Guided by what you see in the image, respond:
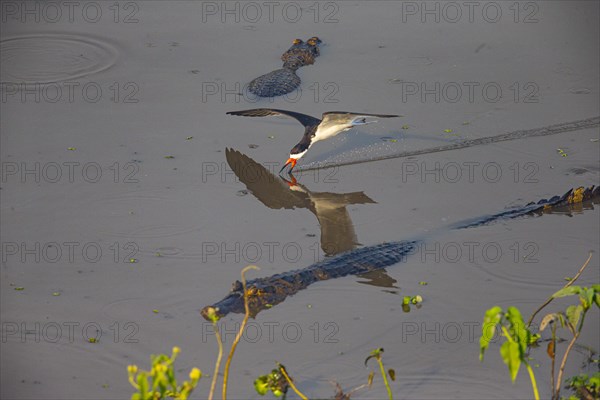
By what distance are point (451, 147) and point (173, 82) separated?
3171 mm

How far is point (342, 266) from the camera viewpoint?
6.66 metres

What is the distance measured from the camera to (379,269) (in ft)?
22.0

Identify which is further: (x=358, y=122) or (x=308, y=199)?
(x=358, y=122)

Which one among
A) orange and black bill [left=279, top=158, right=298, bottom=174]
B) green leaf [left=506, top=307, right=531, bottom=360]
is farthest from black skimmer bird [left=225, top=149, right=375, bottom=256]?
green leaf [left=506, top=307, right=531, bottom=360]

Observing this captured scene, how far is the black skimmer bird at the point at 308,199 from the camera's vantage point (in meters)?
7.27

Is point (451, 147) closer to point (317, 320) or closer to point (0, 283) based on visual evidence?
point (317, 320)

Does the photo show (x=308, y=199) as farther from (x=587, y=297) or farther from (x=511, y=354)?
(x=511, y=354)

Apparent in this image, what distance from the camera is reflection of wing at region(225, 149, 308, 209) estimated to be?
795 cm

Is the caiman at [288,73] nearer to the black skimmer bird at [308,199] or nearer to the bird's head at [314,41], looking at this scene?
the bird's head at [314,41]

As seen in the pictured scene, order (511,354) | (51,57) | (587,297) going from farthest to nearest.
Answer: (51,57), (587,297), (511,354)

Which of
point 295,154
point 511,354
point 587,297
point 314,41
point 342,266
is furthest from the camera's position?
point 314,41

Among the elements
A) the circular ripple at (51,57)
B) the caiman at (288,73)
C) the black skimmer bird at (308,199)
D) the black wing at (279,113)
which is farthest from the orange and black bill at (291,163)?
the circular ripple at (51,57)

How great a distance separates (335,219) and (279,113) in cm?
139

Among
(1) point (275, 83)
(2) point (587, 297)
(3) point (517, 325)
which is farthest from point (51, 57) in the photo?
(2) point (587, 297)
